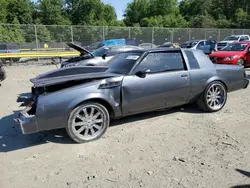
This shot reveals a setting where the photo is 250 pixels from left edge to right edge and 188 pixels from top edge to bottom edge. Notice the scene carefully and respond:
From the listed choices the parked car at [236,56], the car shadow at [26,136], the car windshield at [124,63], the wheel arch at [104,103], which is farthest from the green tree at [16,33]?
the wheel arch at [104,103]

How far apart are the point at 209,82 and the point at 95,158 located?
A: 301 cm

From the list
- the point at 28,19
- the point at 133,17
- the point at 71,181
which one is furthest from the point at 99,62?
the point at 133,17

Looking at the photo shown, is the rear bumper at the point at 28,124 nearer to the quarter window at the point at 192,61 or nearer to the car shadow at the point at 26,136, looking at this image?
the car shadow at the point at 26,136

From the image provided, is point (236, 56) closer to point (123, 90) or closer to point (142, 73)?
point (142, 73)

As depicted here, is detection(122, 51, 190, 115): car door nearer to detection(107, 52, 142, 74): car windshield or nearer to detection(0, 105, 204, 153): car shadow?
detection(107, 52, 142, 74): car windshield

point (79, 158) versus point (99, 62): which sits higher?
point (99, 62)

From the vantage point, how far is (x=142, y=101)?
439 cm

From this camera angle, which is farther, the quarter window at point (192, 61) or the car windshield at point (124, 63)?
the quarter window at point (192, 61)

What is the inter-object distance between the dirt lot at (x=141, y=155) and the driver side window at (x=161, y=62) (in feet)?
3.47

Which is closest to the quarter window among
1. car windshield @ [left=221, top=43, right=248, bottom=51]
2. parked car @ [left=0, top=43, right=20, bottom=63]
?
car windshield @ [left=221, top=43, right=248, bottom=51]

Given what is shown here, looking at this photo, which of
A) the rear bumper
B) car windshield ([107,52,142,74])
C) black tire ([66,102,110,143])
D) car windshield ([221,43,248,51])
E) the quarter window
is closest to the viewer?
the rear bumper

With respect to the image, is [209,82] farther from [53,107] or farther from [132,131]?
[53,107]

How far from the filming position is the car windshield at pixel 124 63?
4.51m

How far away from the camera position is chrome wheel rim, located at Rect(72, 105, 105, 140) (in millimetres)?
3914
